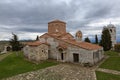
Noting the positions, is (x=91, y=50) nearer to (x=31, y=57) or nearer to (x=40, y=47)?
(x=40, y=47)

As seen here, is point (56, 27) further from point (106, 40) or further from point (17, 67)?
point (106, 40)

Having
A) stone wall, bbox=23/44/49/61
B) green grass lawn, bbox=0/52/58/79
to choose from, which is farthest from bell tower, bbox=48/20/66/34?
green grass lawn, bbox=0/52/58/79

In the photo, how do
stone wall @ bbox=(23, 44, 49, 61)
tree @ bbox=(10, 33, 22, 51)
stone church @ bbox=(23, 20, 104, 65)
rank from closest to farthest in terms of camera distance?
1. stone church @ bbox=(23, 20, 104, 65)
2. stone wall @ bbox=(23, 44, 49, 61)
3. tree @ bbox=(10, 33, 22, 51)

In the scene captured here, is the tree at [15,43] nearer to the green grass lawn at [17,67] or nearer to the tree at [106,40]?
the green grass lawn at [17,67]

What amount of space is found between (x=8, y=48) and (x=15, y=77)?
170 feet

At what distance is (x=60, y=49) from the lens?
31.4 metres

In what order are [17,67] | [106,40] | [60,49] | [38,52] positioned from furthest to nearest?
[106,40] < [60,49] < [38,52] < [17,67]

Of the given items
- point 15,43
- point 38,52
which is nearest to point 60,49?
point 38,52

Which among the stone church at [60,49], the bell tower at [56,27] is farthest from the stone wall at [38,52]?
the bell tower at [56,27]

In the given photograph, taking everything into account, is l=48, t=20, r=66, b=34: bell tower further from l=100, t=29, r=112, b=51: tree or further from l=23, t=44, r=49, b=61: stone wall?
l=100, t=29, r=112, b=51: tree

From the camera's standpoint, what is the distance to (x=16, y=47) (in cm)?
5522

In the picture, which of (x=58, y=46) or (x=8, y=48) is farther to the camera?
(x=8, y=48)

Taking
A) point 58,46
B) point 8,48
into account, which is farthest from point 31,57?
point 8,48

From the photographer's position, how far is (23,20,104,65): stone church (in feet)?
93.0
